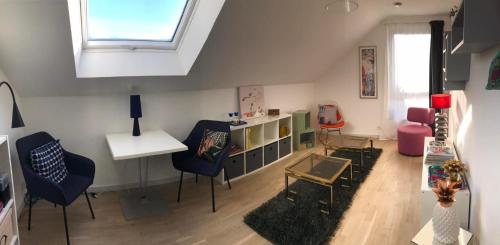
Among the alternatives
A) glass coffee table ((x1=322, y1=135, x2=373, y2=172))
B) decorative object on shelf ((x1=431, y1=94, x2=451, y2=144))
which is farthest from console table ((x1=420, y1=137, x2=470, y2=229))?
glass coffee table ((x1=322, y1=135, x2=373, y2=172))

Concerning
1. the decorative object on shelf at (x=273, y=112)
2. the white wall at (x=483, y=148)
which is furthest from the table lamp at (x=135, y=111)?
the white wall at (x=483, y=148)

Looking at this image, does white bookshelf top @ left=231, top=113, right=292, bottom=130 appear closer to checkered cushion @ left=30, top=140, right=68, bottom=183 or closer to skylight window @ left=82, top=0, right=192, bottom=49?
skylight window @ left=82, top=0, right=192, bottom=49

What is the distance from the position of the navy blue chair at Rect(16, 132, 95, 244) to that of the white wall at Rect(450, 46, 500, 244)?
284 centimetres

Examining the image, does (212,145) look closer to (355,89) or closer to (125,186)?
(125,186)

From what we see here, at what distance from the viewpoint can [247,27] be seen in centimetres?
335

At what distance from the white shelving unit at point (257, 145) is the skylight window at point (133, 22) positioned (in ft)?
4.62

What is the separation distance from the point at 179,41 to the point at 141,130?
116 cm

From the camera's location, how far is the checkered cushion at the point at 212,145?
3.45m

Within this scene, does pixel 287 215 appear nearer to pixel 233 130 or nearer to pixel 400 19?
pixel 233 130

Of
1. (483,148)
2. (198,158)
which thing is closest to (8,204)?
(198,158)

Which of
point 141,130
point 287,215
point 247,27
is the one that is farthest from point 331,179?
point 141,130

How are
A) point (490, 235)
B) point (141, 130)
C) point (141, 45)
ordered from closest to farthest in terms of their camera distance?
point (490, 235) → point (141, 45) → point (141, 130)

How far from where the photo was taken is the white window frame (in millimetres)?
3171

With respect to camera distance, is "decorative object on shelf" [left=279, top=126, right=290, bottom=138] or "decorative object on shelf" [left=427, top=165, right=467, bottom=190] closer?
"decorative object on shelf" [left=427, top=165, right=467, bottom=190]
